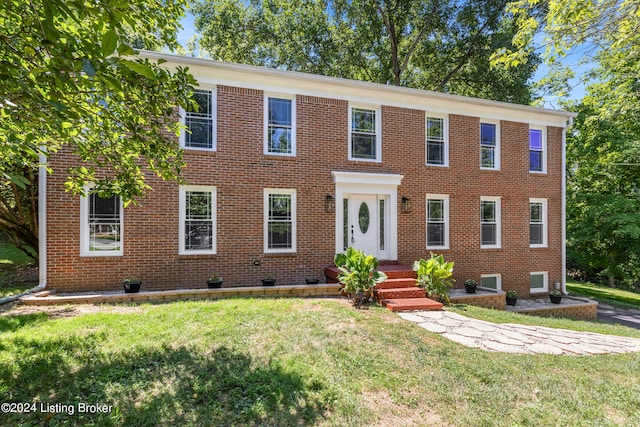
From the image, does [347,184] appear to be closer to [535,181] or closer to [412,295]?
[412,295]

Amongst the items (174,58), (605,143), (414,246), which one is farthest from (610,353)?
(605,143)

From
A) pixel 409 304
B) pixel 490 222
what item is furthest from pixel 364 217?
pixel 490 222

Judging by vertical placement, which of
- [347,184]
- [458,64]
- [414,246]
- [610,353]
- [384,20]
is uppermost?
[384,20]

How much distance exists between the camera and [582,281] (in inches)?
779

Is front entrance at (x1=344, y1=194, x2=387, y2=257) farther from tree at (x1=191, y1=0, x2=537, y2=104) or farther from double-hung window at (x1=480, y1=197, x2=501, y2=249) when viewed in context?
tree at (x1=191, y1=0, x2=537, y2=104)

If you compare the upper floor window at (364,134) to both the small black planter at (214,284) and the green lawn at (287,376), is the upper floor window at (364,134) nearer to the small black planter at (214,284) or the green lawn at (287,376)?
the small black planter at (214,284)

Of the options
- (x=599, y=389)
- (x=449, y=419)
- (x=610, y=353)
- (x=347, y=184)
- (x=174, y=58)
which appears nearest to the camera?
(x=449, y=419)

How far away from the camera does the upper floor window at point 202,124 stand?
8.20 metres

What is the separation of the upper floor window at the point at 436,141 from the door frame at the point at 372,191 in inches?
60.0

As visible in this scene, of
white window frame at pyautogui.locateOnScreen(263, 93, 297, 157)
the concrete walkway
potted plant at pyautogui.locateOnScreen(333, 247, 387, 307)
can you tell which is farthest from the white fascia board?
the concrete walkway

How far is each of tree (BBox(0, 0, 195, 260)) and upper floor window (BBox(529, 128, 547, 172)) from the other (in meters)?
11.6

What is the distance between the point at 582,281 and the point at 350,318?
21.3 metres

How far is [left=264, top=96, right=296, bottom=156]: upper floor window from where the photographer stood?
8.84 m

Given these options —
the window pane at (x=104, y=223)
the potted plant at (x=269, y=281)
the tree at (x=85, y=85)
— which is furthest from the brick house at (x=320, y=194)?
the tree at (x=85, y=85)
